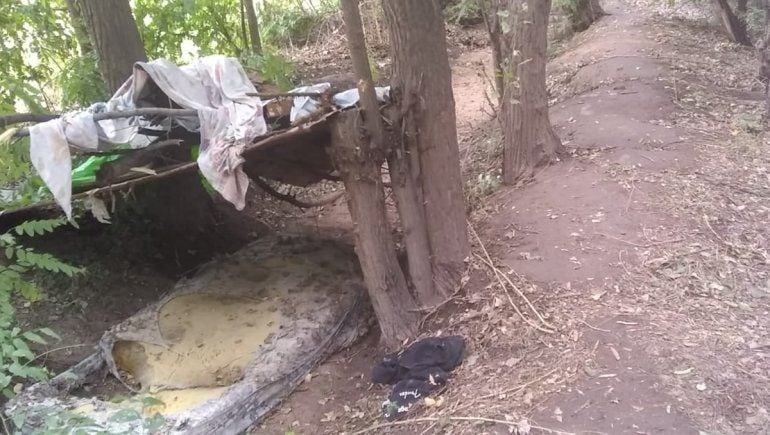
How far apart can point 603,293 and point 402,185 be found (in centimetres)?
171

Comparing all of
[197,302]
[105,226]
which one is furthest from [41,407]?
[105,226]

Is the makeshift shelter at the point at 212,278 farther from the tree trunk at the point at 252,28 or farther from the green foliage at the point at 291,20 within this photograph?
the green foliage at the point at 291,20

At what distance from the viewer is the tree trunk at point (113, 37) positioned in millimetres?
6379

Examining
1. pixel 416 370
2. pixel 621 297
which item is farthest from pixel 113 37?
pixel 621 297

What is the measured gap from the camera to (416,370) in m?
4.34

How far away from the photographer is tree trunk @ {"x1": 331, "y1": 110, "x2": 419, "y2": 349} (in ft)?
15.1

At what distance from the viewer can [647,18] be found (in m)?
13.3

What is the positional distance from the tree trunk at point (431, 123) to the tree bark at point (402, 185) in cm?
8

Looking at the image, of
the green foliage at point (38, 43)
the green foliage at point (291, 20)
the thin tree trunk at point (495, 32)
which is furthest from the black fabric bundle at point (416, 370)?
the green foliage at point (291, 20)

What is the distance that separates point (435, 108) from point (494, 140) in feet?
8.99

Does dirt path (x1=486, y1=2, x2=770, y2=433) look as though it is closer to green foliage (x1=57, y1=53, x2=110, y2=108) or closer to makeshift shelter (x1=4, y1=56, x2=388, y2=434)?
makeshift shelter (x1=4, y1=56, x2=388, y2=434)

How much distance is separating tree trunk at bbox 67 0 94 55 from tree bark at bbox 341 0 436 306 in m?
5.32

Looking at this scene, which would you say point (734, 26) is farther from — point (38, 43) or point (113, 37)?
point (38, 43)

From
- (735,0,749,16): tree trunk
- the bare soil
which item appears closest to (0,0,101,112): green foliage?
the bare soil
